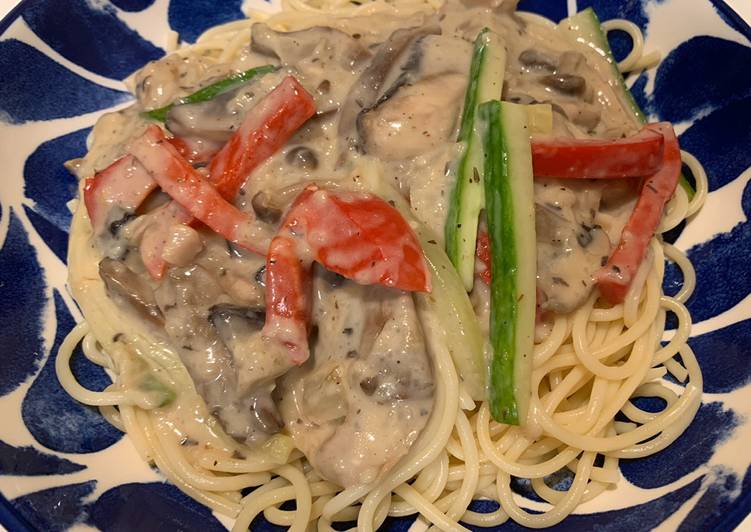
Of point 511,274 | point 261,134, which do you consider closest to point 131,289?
point 261,134

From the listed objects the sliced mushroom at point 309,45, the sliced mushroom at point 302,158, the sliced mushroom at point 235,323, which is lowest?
the sliced mushroom at point 235,323

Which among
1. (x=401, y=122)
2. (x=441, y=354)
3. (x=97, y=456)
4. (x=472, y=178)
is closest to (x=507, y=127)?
(x=472, y=178)

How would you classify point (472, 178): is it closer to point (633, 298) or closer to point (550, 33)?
point (633, 298)

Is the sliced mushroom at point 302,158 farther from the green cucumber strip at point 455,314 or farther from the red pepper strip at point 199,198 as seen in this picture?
the green cucumber strip at point 455,314

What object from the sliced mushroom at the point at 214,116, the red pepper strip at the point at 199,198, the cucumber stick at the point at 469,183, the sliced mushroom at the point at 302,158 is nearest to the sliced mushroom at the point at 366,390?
the cucumber stick at the point at 469,183

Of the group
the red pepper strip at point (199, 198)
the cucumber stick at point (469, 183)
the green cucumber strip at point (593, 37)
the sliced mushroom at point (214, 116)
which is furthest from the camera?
the green cucumber strip at point (593, 37)

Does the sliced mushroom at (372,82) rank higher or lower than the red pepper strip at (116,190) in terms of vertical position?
higher

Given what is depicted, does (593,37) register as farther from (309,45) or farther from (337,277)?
(337,277)
